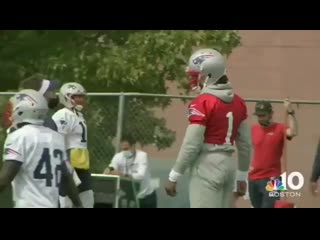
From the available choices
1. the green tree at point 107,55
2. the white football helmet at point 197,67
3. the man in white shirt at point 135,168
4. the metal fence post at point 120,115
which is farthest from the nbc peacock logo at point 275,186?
the green tree at point 107,55

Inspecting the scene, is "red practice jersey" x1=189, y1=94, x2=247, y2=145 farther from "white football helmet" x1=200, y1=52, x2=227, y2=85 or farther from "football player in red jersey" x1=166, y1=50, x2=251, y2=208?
"white football helmet" x1=200, y1=52, x2=227, y2=85

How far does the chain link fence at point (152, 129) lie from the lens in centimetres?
1332

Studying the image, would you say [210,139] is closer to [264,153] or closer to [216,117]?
Answer: [216,117]

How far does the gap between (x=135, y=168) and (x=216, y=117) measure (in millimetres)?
3871

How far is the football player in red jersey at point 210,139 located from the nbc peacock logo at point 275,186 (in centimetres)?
282

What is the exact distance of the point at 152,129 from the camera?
13523 mm

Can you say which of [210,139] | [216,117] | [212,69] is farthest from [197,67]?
[210,139]

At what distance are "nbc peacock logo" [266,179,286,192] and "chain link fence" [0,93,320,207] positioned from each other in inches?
22.7

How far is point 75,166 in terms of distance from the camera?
37.1 ft

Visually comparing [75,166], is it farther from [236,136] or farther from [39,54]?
[39,54]

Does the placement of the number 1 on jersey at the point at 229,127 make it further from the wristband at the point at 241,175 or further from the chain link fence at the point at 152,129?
the chain link fence at the point at 152,129

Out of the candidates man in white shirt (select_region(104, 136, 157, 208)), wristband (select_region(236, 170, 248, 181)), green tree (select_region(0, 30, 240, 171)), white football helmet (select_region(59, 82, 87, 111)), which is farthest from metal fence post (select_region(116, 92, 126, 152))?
green tree (select_region(0, 30, 240, 171))
